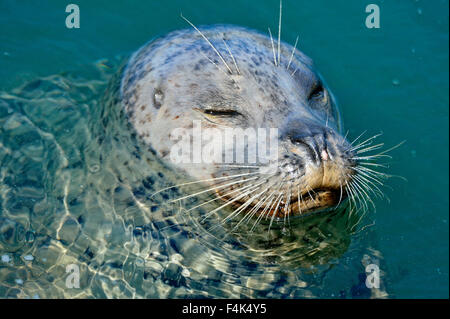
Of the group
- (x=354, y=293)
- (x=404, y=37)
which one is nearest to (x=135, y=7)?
(x=404, y=37)

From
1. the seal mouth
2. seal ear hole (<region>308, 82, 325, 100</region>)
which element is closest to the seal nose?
the seal mouth

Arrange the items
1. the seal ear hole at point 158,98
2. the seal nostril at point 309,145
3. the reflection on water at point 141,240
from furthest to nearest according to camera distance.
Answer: the seal ear hole at point 158,98
the reflection on water at point 141,240
the seal nostril at point 309,145

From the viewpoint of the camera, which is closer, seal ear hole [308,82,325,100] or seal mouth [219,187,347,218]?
seal mouth [219,187,347,218]

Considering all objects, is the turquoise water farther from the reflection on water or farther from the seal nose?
the seal nose

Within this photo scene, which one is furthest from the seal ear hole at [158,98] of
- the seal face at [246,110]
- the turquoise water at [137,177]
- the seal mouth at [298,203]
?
the seal mouth at [298,203]

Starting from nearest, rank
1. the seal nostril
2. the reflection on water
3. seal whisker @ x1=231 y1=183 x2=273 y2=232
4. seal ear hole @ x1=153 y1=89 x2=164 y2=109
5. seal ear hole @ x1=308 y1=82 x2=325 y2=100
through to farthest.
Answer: the seal nostril
seal whisker @ x1=231 y1=183 x2=273 y2=232
the reflection on water
seal ear hole @ x1=153 y1=89 x2=164 y2=109
seal ear hole @ x1=308 y1=82 x2=325 y2=100

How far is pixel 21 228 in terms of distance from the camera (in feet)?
12.1

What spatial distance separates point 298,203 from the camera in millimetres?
3240

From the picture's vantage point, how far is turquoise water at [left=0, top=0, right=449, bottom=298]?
138 inches

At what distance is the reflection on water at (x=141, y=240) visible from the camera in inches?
136

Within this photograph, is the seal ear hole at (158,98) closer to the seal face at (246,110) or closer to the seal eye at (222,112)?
the seal face at (246,110)

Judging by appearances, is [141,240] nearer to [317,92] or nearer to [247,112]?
[247,112]

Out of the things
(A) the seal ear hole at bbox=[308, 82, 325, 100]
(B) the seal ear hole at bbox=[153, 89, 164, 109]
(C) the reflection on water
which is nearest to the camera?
(C) the reflection on water
